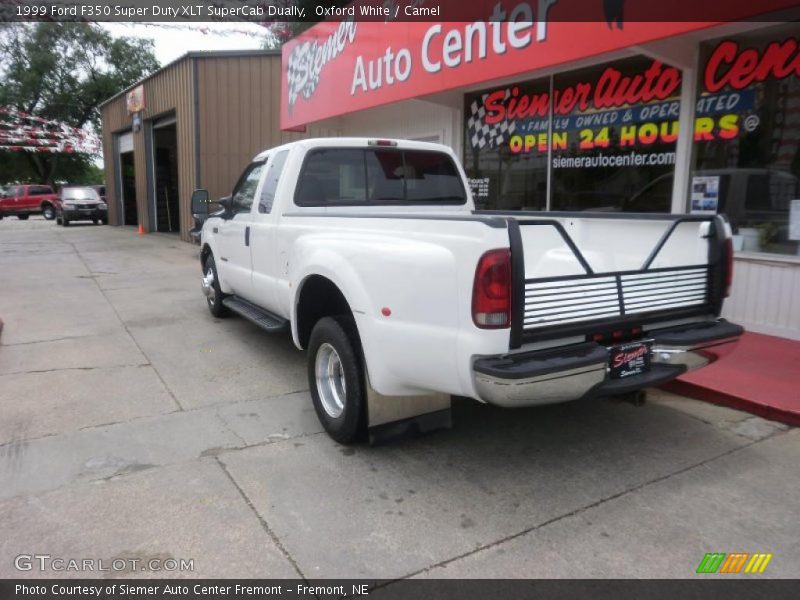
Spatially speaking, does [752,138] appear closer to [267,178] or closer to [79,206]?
[267,178]

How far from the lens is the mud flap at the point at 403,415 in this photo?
12.0 feet

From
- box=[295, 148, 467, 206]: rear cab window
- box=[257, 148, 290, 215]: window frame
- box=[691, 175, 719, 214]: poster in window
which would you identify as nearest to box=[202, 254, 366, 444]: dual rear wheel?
box=[295, 148, 467, 206]: rear cab window

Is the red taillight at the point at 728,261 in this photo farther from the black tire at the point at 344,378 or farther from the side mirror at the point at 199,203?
the side mirror at the point at 199,203

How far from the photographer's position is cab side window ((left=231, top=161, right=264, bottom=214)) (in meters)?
5.92

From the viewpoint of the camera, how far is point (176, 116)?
17.0 meters

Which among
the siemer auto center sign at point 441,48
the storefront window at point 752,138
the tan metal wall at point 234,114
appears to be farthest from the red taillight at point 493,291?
the tan metal wall at point 234,114

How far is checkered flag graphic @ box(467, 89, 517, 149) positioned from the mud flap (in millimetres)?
5949

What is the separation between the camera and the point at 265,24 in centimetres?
1595

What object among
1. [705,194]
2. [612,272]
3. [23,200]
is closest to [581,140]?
[705,194]

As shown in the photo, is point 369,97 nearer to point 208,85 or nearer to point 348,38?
point 348,38

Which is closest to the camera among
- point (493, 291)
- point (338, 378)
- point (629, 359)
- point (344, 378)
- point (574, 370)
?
point (493, 291)

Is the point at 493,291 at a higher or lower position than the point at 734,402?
higher

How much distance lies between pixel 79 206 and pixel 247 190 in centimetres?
2368

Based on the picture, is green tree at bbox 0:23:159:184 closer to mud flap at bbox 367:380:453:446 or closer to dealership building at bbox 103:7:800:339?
dealership building at bbox 103:7:800:339
